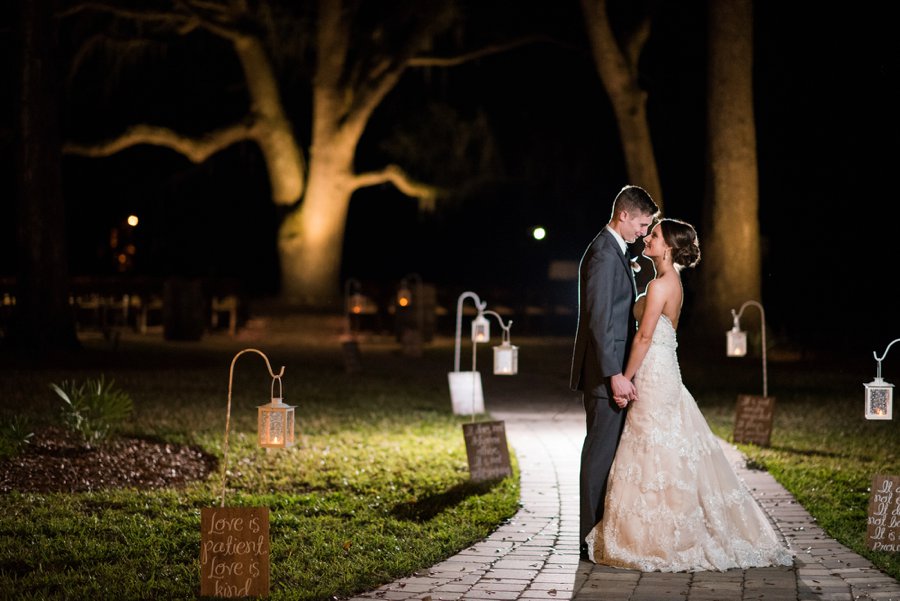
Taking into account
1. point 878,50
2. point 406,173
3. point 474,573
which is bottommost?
point 474,573

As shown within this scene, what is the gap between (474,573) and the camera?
23.5ft

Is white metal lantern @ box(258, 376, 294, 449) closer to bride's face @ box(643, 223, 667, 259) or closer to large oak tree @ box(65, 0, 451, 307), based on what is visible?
→ bride's face @ box(643, 223, 667, 259)

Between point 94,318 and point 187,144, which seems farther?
point 94,318

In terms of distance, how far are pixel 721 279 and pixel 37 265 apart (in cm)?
1261

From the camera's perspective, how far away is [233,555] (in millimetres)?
6492

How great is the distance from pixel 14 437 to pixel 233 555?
16.7ft

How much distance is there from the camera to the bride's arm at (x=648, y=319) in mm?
7473

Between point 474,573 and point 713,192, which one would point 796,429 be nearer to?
point 474,573

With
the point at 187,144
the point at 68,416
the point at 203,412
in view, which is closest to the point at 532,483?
the point at 68,416

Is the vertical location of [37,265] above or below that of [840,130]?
below

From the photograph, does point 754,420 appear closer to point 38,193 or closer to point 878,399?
point 878,399

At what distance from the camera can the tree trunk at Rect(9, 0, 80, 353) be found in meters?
22.8

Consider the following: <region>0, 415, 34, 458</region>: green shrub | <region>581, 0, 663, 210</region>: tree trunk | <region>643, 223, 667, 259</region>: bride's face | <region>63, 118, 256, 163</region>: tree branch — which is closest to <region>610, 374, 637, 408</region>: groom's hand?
<region>643, 223, 667, 259</region>: bride's face

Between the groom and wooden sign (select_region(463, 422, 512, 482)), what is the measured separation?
274 cm
